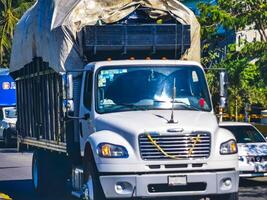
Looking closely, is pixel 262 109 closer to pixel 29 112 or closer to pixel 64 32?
pixel 29 112

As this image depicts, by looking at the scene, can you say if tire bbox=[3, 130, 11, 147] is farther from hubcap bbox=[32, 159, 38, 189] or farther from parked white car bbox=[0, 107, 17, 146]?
hubcap bbox=[32, 159, 38, 189]

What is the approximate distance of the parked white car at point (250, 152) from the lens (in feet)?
57.1

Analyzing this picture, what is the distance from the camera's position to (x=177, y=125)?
36.4ft

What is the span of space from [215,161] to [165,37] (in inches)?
113

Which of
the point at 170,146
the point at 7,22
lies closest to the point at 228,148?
the point at 170,146

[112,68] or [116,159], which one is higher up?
[112,68]

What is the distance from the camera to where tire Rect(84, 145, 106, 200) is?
36.9 feet

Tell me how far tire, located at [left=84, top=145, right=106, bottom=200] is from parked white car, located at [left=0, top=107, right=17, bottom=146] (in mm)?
24867

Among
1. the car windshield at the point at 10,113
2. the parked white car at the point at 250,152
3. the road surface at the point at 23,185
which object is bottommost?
the car windshield at the point at 10,113

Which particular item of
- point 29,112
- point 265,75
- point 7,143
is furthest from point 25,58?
point 7,143

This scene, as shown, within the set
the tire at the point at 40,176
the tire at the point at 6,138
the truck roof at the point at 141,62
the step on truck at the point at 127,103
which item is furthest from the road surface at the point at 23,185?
the tire at the point at 6,138

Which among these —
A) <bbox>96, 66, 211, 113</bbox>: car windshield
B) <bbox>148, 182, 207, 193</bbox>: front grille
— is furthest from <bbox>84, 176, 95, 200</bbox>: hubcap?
<bbox>96, 66, 211, 113</bbox>: car windshield

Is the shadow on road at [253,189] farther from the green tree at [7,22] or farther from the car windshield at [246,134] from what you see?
the green tree at [7,22]

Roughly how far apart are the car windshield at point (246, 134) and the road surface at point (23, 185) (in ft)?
3.41
